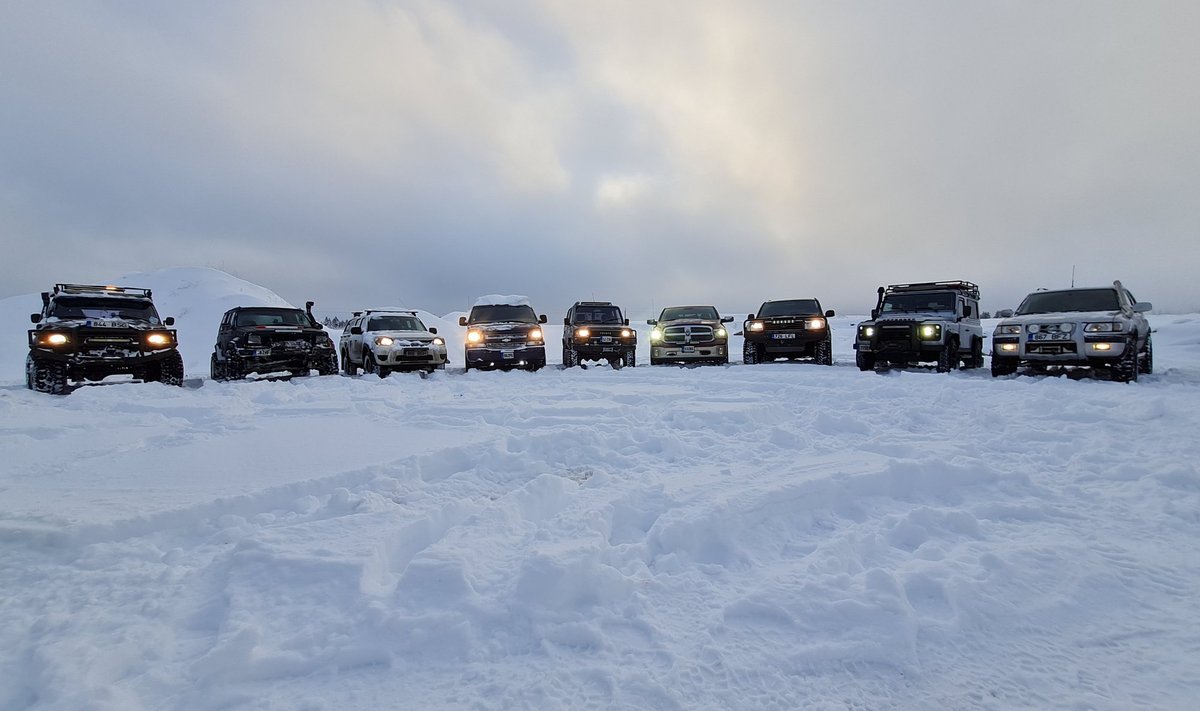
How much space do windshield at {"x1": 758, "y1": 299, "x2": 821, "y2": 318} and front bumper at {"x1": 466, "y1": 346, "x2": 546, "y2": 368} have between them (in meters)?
6.47

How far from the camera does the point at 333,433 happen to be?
5574 millimetres

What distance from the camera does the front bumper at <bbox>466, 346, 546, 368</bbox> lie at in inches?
533

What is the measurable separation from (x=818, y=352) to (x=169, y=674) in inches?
558

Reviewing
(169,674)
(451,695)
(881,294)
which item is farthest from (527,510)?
(881,294)

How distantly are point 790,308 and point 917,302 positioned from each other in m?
3.52

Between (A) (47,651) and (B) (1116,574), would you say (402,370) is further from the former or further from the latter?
(B) (1116,574)

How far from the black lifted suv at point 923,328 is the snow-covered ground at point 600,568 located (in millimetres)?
5769

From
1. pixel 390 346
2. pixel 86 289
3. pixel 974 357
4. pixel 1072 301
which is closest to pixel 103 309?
pixel 86 289

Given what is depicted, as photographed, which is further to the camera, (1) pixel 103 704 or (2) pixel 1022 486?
(2) pixel 1022 486

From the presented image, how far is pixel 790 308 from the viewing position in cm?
1528

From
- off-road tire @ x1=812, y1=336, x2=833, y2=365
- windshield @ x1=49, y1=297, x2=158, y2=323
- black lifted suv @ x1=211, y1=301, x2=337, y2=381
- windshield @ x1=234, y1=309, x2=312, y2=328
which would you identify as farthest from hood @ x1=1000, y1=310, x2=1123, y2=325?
windshield @ x1=49, y1=297, x2=158, y2=323

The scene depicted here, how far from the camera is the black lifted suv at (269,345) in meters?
11.1

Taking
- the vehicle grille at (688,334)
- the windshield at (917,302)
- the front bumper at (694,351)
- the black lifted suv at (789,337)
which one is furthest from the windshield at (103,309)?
the windshield at (917,302)

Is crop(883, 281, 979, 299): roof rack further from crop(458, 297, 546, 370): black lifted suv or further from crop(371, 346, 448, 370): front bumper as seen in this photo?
crop(371, 346, 448, 370): front bumper
